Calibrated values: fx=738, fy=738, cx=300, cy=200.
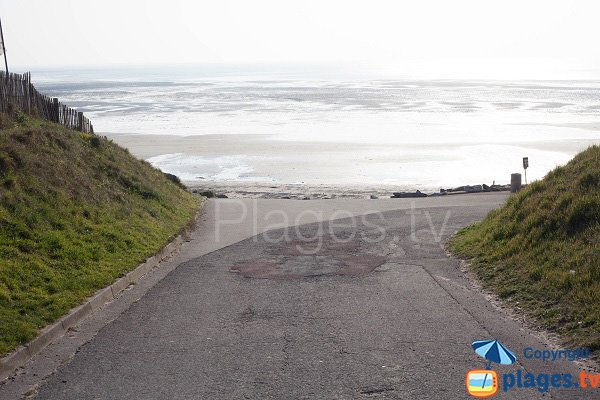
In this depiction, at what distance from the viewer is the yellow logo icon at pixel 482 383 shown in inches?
277

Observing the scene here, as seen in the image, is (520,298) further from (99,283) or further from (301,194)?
(301,194)

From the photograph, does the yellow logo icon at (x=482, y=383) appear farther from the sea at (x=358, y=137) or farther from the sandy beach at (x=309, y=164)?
the sea at (x=358, y=137)

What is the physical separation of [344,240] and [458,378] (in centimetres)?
930

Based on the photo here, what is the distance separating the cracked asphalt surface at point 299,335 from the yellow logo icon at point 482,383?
10cm

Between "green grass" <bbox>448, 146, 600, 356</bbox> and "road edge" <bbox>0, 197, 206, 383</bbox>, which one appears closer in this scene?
"road edge" <bbox>0, 197, 206, 383</bbox>

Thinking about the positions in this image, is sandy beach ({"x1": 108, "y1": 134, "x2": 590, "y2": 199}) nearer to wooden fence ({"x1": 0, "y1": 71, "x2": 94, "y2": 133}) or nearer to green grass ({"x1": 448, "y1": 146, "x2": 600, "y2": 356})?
wooden fence ({"x1": 0, "y1": 71, "x2": 94, "y2": 133})

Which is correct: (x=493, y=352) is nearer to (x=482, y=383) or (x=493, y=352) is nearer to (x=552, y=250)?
(x=482, y=383)

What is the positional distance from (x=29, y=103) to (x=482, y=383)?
17.9 m

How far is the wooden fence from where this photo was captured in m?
20.0

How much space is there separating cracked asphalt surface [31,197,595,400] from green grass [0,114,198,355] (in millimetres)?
912

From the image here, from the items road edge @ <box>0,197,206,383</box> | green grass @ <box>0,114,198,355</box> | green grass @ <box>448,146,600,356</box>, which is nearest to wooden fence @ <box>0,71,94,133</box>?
green grass @ <box>0,114,198,355</box>

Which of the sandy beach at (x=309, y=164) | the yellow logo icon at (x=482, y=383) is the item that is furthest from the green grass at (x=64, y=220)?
the sandy beach at (x=309, y=164)

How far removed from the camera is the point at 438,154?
46.0m

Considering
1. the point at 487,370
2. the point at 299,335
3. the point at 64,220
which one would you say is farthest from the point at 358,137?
the point at 487,370
